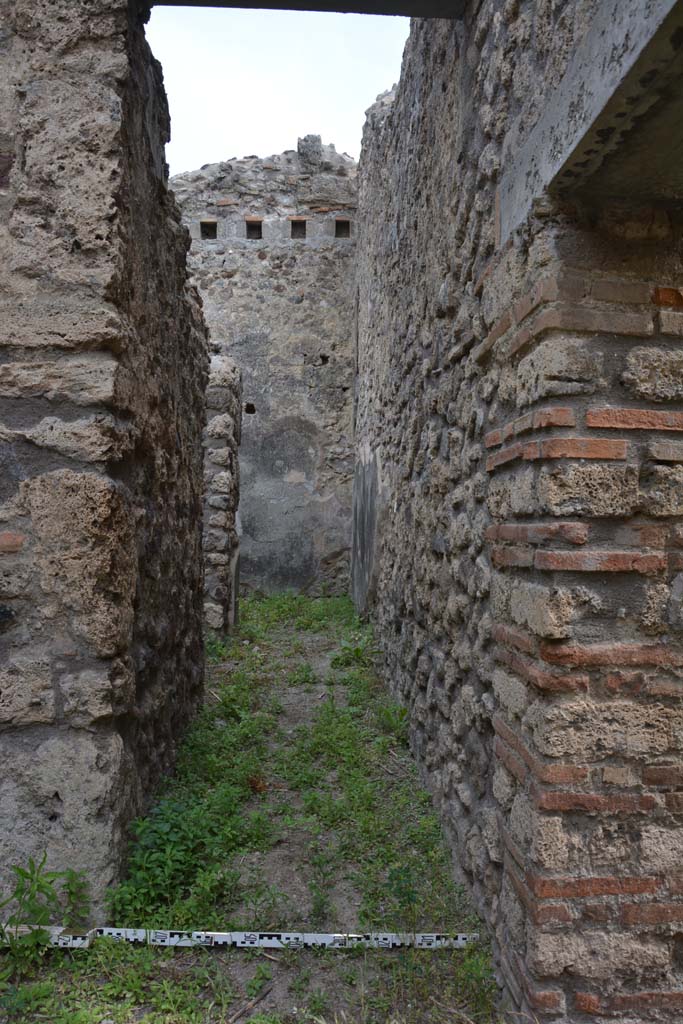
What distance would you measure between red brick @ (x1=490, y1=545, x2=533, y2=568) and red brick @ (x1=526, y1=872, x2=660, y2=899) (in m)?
0.75

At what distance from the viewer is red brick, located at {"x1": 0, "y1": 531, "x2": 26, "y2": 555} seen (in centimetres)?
227

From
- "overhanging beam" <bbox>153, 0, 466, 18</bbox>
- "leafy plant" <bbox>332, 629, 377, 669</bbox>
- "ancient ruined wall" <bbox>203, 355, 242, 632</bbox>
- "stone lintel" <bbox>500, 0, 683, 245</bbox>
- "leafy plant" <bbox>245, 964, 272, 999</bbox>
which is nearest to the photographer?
"stone lintel" <bbox>500, 0, 683, 245</bbox>

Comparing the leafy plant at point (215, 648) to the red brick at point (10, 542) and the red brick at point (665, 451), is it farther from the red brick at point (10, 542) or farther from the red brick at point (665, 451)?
the red brick at point (665, 451)

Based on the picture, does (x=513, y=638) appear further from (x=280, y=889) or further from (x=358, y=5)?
(x=358, y=5)

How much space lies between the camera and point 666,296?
178cm

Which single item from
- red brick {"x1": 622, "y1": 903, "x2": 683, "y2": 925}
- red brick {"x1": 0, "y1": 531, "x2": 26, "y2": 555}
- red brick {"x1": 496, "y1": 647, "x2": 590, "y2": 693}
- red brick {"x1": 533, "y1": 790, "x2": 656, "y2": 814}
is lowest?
red brick {"x1": 622, "y1": 903, "x2": 683, "y2": 925}

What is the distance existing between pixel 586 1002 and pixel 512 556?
3.51 ft

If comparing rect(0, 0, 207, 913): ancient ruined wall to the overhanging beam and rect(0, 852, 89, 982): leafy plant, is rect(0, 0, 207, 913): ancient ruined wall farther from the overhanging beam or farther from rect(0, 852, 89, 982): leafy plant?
the overhanging beam

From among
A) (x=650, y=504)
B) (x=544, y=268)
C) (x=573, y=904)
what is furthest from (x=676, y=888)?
(x=544, y=268)

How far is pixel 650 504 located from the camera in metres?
1.74

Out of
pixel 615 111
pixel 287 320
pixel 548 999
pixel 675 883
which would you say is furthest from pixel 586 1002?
pixel 287 320

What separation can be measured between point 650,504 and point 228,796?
2118 millimetres

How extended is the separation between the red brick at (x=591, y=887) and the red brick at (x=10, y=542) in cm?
174

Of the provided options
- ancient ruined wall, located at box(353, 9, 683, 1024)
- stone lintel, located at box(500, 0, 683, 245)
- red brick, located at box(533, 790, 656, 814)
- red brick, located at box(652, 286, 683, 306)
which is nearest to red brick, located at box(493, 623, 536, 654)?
ancient ruined wall, located at box(353, 9, 683, 1024)
